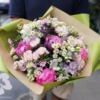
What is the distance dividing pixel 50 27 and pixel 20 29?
21 centimetres

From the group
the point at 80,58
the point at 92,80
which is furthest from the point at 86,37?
the point at 92,80

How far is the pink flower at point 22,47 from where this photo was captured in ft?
4.29

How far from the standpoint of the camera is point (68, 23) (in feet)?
5.03

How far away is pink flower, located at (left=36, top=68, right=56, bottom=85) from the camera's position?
1247 mm

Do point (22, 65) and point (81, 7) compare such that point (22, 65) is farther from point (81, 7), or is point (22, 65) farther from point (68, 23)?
point (81, 7)

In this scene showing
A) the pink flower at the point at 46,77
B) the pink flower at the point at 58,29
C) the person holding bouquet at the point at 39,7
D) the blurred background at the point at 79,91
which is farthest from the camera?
the blurred background at the point at 79,91

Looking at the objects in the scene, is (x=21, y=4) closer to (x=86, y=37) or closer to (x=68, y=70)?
(x=86, y=37)

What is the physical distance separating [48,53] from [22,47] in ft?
0.52

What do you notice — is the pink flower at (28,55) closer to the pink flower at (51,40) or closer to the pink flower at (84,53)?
the pink flower at (51,40)

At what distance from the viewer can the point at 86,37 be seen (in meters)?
1.49

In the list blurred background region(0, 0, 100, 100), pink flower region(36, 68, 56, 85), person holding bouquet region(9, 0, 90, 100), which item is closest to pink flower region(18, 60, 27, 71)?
pink flower region(36, 68, 56, 85)

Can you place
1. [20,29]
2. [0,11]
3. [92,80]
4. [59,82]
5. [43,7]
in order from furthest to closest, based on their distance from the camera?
1. [0,11]
2. [92,80]
3. [43,7]
4. [20,29]
5. [59,82]

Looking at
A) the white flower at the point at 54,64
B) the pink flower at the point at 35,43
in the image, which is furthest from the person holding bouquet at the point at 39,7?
the white flower at the point at 54,64

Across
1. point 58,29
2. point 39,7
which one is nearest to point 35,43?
point 58,29
